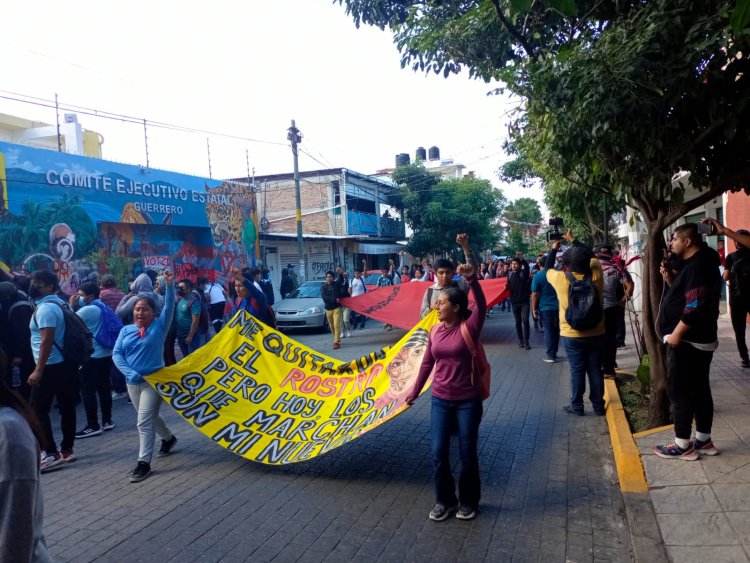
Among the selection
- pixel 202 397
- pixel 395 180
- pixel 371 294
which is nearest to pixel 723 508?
pixel 202 397

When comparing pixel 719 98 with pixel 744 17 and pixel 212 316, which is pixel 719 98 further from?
pixel 212 316

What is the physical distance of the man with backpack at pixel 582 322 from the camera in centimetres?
642

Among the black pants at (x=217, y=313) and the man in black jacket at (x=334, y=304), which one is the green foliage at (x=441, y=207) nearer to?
the man in black jacket at (x=334, y=304)

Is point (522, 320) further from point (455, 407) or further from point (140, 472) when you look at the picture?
point (140, 472)

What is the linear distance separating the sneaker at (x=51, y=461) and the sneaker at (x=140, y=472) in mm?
1053

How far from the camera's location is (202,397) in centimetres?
576

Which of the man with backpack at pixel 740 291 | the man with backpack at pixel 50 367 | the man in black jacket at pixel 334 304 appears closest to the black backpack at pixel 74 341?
the man with backpack at pixel 50 367

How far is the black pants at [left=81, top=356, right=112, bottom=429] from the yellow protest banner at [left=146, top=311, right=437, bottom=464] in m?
2.09

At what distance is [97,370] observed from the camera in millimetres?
7254

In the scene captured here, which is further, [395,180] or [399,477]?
[395,180]

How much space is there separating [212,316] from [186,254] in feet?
27.8

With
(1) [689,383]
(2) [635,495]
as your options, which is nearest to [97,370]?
(2) [635,495]

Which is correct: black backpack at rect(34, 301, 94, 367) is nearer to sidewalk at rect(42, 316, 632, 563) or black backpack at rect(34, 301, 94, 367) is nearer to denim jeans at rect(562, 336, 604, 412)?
sidewalk at rect(42, 316, 632, 563)

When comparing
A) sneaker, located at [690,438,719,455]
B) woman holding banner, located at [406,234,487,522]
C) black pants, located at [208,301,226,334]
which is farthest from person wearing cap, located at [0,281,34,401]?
sneaker, located at [690,438,719,455]
